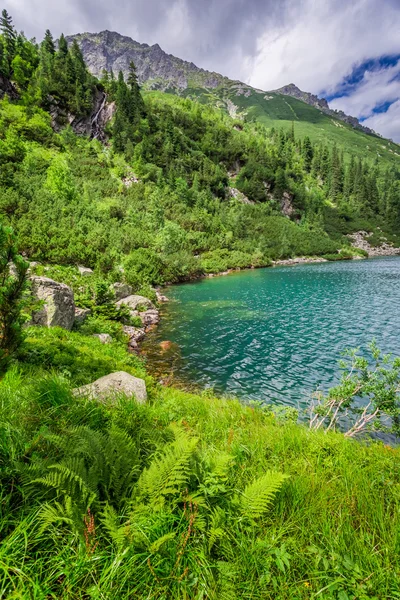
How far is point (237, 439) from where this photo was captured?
449 centimetres

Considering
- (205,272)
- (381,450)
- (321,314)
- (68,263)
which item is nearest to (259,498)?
(381,450)

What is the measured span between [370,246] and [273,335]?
10201 centimetres

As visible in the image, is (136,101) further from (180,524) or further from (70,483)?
(180,524)

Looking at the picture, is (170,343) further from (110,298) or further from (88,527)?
(88,527)

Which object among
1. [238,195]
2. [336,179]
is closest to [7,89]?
[238,195]

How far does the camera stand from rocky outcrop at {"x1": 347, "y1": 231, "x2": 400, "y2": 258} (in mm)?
93812

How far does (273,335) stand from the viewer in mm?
18203

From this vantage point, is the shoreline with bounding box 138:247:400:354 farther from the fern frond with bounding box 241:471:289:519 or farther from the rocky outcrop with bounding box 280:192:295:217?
the rocky outcrop with bounding box 280:192:295:217

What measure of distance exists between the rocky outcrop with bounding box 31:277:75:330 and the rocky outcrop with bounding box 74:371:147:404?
6.70 m

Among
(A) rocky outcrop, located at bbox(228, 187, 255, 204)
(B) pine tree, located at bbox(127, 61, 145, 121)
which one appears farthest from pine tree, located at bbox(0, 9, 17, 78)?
(A) rocky outcrop, located at bbox(228, 187, 255, 204)

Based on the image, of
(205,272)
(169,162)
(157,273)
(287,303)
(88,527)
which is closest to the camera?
(88,527)

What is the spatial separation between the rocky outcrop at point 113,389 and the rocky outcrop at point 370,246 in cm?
10349

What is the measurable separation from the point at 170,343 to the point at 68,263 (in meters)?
18.2

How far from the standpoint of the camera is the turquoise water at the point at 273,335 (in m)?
12.2
